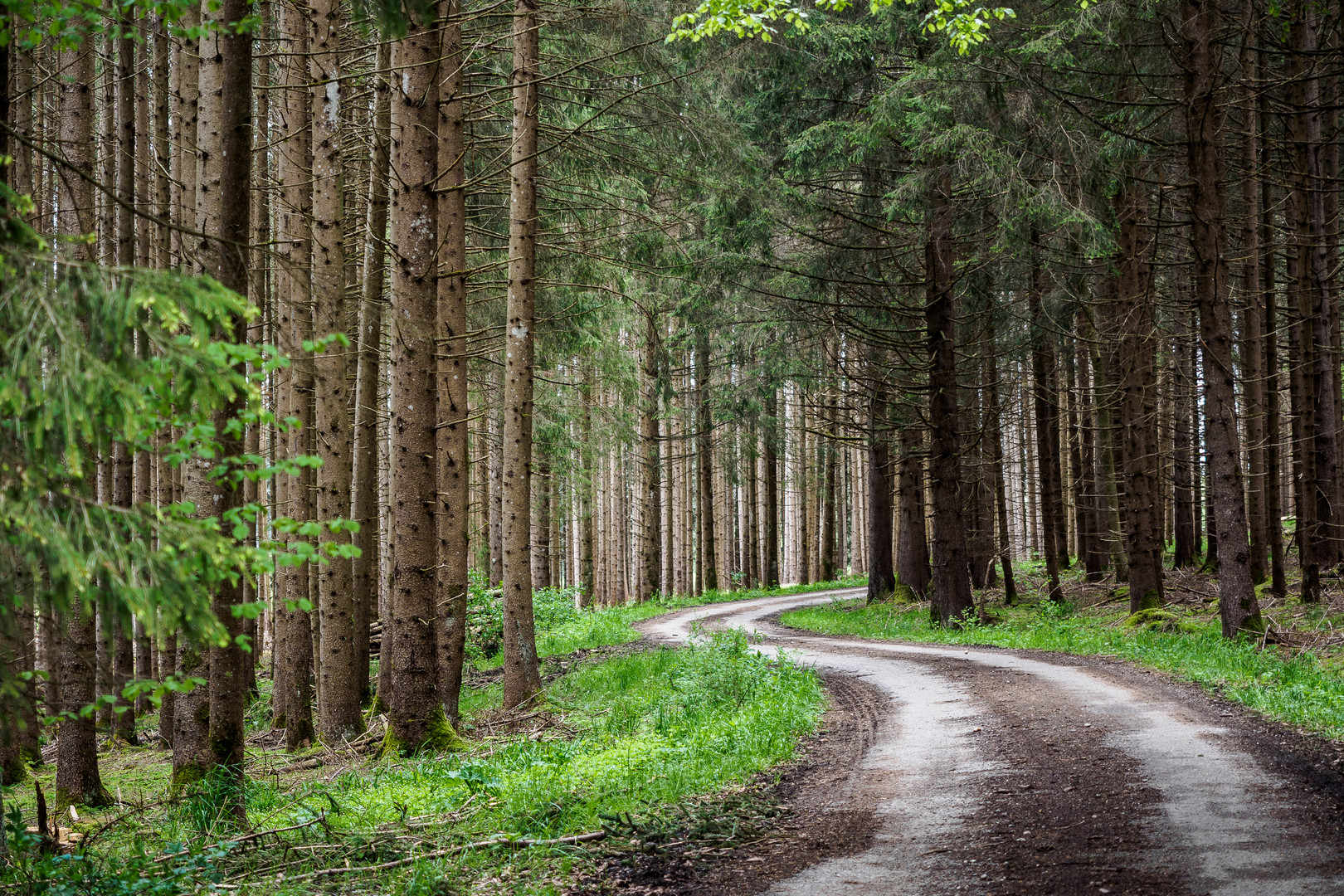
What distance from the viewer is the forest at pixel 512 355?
3.79 m

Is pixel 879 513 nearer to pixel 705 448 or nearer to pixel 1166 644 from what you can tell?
pixel 705 448

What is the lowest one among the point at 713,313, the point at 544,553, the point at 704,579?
the point at 704,579

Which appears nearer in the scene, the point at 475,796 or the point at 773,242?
the point at 475,796

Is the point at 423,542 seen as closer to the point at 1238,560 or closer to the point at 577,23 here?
the point at 577,23

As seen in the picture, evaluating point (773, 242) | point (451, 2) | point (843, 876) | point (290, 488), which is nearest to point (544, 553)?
point (290, 488)

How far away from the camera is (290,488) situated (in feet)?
39.3

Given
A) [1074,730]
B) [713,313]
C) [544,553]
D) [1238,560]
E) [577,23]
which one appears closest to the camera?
[1074,730]

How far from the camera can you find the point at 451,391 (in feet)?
33.8

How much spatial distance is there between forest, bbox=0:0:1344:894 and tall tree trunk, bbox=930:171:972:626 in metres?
0.09

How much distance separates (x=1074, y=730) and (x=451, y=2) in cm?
992

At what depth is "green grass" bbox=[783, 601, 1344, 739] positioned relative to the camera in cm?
945

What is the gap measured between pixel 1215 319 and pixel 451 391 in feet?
36.4

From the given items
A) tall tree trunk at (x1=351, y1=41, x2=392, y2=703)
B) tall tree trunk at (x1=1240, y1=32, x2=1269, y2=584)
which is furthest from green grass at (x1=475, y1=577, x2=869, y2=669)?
tall tree trunk at (x1=1240, y1=32, x2=1269, y2=584)

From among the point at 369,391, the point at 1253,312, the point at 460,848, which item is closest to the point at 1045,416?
the point at 1253,312
